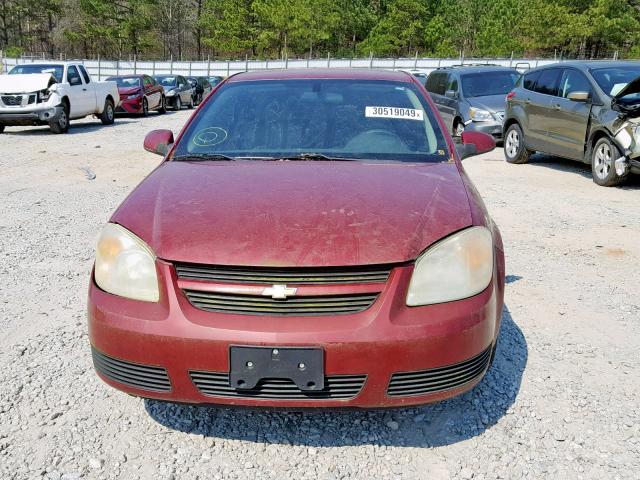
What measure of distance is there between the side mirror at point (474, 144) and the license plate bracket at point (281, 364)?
2.23m

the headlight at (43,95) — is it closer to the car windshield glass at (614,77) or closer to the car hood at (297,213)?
the car windshield glass at (614,77)

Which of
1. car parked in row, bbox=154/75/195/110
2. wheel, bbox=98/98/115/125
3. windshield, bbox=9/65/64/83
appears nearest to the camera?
windshield, bbox=9/65/64/83

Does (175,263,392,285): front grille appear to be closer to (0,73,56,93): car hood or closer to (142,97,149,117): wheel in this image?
(0,73,56,93): car hood

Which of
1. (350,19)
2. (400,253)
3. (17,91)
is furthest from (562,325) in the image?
(350,19)

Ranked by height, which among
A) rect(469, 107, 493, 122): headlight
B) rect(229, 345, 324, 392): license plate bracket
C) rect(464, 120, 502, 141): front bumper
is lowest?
rect(464, 120, 502, 141): front bumper

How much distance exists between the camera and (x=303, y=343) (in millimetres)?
2080

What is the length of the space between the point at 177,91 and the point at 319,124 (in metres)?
21.9

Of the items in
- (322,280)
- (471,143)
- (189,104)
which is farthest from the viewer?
(189,104)

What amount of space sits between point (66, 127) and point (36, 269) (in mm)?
11207

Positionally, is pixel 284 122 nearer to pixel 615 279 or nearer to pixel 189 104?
pixel 615 279

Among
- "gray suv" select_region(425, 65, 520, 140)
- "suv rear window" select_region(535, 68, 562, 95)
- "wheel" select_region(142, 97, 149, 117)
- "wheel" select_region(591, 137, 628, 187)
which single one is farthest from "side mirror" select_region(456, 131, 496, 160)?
"wheel" select_region(142, 97, 149, 117)

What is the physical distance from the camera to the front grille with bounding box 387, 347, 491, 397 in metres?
2.18

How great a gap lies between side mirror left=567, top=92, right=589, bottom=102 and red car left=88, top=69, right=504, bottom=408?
256 inches

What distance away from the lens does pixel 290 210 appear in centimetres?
243
